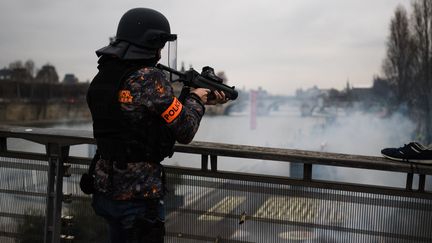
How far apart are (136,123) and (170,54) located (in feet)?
1.81

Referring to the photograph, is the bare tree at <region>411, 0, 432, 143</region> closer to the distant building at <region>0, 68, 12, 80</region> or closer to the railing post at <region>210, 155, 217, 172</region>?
the railing post at <region>210, 155, 217, 172</region>

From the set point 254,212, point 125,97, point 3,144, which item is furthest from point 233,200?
point 3,144

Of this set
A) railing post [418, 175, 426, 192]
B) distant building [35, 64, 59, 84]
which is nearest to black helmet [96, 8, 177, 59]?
railing post [418, 175, 426, 192]

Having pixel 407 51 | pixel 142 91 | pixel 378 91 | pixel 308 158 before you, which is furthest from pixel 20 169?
pixel 378 91

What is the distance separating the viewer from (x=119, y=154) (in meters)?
1.92

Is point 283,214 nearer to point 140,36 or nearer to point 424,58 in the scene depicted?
point 140,36

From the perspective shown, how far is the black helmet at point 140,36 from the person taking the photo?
1970mm

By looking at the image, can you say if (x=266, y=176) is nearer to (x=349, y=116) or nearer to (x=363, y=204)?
(x=363, y=204)

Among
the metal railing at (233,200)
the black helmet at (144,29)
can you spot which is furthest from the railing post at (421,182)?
the black helmet at (144,29)

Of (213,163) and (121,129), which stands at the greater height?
(121,129)

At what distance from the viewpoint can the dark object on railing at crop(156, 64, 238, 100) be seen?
7.13 feet

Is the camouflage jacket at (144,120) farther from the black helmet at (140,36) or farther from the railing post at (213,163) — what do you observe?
the railing post at (213,163)

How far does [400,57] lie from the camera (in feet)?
114

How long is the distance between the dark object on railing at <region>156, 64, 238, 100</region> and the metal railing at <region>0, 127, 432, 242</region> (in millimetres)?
649
